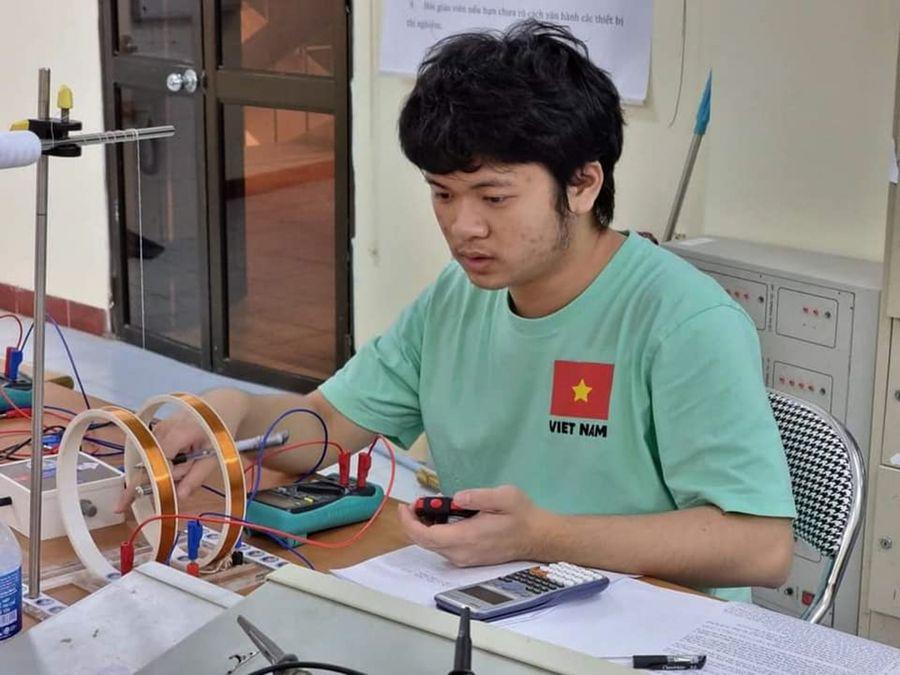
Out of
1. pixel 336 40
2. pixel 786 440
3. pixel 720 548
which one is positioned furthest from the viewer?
pixel 336 40

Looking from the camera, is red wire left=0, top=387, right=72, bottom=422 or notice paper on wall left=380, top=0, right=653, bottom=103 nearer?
red wire left=0, top=387, right=72, bottom=422

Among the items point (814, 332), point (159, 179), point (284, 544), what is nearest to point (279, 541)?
point (284, 544)

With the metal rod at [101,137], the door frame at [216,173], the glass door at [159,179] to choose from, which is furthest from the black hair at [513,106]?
the glass door at [159,179]

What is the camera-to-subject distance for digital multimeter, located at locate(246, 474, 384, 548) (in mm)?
1507

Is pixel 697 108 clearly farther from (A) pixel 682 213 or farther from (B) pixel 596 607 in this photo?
(B) pixel 596 607

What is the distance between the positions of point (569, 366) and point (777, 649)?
51 centimetres

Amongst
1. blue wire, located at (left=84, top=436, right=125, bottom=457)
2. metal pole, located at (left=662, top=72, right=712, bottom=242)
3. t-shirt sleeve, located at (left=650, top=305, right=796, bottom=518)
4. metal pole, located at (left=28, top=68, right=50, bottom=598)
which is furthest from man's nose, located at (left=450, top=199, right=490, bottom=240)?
metal pole, located at (left=662, top=72, right=712, bottom=242)

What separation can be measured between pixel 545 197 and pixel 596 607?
50cm

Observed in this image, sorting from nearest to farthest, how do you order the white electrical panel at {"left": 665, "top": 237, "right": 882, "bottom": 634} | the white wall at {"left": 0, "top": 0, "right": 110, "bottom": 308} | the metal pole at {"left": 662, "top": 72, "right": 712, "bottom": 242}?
the white electrical panel at {"left": 665, "top": 237, "right": 882, "bottom": 634}
the metal pole at {"left": 662, "top": 72, "right": 712, "bottom": 242}
the white wall at {"left": 0, "top": 0, "right": 110, "bottom": 308}

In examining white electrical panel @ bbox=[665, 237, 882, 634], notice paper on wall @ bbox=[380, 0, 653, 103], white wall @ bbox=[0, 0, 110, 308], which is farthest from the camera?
white wall @ bbox=[0, 0, 110, 308]

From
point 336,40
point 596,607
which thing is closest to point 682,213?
point 336,40

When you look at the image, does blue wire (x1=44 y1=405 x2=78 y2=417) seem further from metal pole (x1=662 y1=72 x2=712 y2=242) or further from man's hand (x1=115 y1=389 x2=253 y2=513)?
metal pole (x1=662 y1=72 x2=712 y2=242)

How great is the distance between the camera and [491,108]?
152 centimetres

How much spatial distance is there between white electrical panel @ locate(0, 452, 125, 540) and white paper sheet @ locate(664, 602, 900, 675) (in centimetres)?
71
